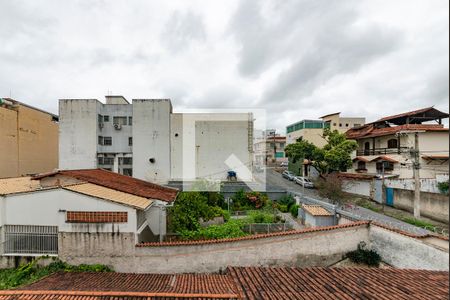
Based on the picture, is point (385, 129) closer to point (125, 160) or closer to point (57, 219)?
point (125, 160)

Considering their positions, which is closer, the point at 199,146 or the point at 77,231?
the point at 77,231

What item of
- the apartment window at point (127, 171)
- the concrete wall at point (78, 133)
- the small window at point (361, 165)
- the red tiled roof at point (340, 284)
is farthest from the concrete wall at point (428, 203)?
the concrete wall at point (78, 133)

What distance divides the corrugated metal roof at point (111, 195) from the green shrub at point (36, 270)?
255 centimetres

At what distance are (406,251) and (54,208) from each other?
13723 millimetres

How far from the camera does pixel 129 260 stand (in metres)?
9.20

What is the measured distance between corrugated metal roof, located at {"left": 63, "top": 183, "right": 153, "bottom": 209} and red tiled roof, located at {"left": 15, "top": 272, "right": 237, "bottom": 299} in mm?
2634

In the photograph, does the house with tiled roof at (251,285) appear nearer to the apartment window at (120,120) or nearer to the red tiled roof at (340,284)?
the red tiled roof at (340,284)

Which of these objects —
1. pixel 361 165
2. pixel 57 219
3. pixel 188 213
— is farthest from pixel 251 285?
pixel 361 165

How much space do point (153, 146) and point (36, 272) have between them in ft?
53.1

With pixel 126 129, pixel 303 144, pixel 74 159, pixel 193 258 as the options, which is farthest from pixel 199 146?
pixel 193 258

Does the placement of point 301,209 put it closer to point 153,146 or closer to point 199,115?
point 199,115

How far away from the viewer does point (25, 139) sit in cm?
2345

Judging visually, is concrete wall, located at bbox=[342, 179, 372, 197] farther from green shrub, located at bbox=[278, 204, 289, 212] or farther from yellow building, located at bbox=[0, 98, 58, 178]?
yellow building, located at bbox=[0, 98, 58, 178]

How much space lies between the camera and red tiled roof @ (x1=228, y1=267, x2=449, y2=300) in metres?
5.89
